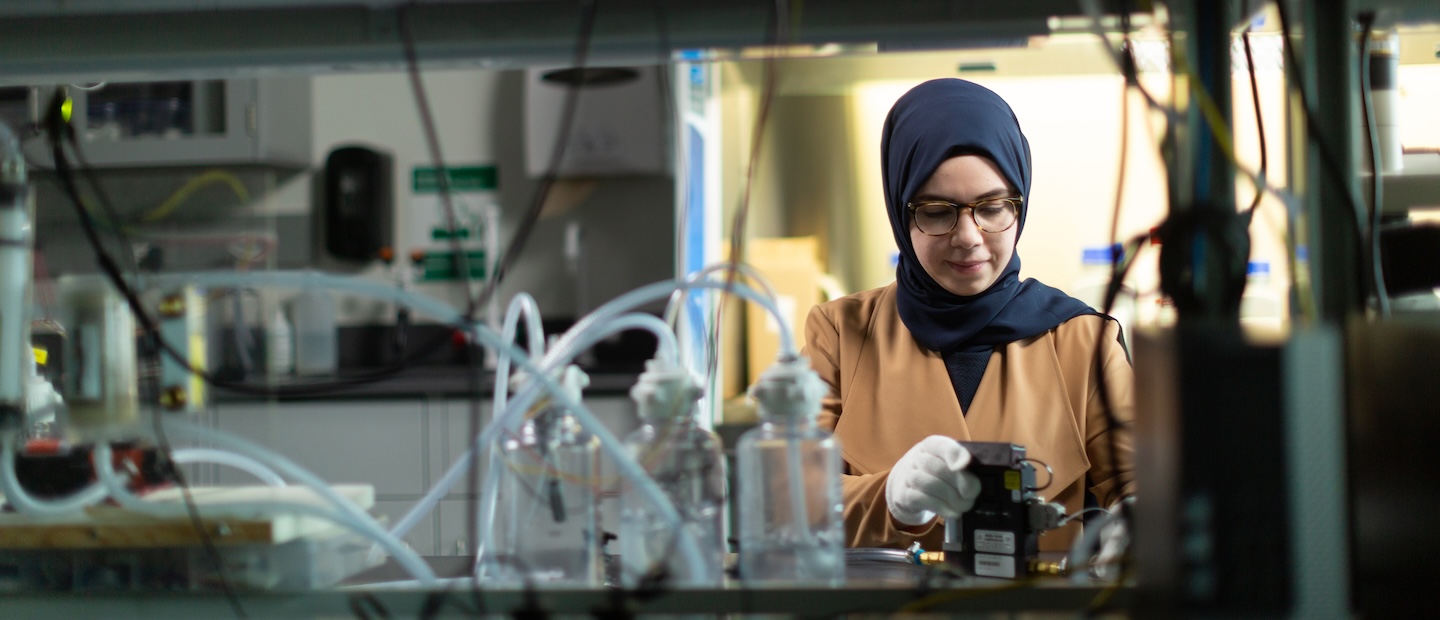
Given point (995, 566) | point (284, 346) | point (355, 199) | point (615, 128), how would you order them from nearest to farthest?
1. point (995, 566)
2. point (284, 346)
3. point (615, 128)
4. point (355, 199)

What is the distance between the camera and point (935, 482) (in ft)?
3.24

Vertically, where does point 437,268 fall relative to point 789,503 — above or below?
above

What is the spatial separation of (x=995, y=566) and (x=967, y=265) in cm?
87

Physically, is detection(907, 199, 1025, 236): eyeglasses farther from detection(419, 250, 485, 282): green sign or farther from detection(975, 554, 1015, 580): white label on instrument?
detection(419, 250, 485, 282): green sign

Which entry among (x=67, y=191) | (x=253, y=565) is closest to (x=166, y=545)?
(x=253, y=565)

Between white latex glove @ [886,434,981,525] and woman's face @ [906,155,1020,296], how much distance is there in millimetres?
668

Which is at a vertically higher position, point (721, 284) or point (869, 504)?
point (721, 284)

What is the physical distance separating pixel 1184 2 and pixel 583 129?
2762 millimetres

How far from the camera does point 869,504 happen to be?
142 cm

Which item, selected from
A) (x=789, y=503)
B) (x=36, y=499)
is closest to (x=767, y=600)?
(x=789, y=503)

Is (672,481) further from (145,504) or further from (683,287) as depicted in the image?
(145,504)

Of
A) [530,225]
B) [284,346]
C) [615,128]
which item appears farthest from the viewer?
[615,128]

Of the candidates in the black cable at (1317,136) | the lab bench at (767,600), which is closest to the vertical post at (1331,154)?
the black cable at (1317,136)

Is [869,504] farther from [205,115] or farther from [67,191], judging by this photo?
[205,115]
